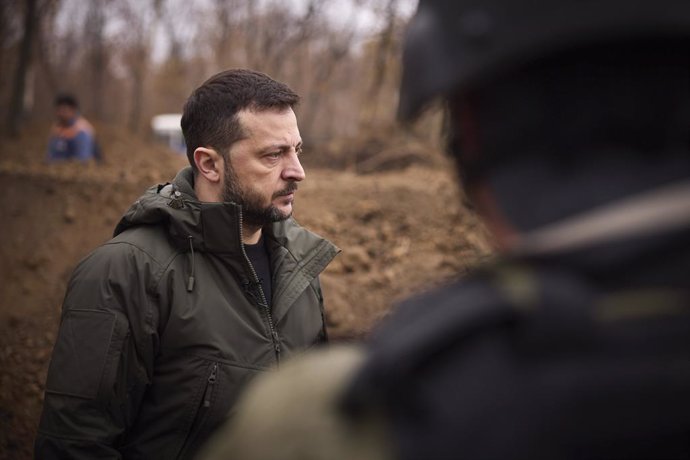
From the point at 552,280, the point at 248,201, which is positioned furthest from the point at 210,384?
the point at 552,280

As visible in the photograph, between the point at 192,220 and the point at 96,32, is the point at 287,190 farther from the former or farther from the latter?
the point at 96,32

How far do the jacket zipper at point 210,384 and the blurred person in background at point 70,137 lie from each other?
941 cm

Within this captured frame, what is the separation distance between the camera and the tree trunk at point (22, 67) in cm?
1522

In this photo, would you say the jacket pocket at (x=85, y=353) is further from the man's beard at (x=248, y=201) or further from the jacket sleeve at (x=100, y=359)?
the man's beard at (x=248, y=201)

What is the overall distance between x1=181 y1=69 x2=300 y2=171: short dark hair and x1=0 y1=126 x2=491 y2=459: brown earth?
11.7 ft

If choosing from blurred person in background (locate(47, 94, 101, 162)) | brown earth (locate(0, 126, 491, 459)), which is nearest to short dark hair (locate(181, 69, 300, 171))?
brown earth (locate(0, 126, 491, 459))

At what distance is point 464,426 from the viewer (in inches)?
31.0

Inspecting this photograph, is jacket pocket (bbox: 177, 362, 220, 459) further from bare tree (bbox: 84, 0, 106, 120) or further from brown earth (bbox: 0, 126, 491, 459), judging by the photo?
bare tree (bbox: 84, 0, 106, 120)

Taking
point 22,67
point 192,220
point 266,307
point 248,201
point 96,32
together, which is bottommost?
point 266,307

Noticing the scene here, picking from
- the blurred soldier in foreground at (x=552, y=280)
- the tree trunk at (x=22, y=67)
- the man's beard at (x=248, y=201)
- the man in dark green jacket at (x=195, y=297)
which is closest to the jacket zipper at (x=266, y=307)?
the man in dark green jacket at (x=195, y=297)

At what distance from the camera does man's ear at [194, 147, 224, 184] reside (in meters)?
2.92

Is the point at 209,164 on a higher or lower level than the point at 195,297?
higher

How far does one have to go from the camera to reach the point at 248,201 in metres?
2.90

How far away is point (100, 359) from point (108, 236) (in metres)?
6.03
